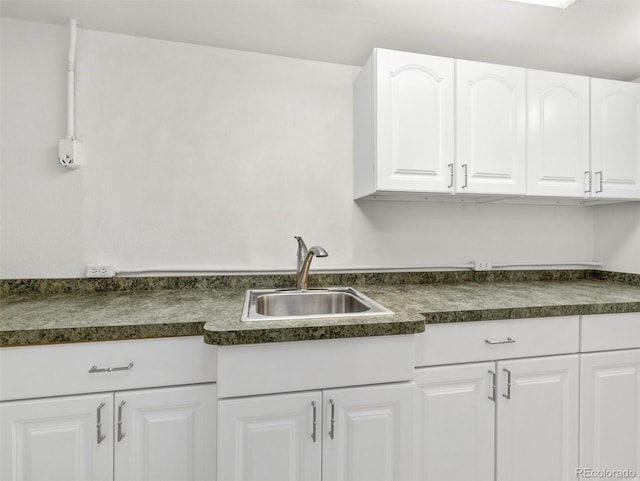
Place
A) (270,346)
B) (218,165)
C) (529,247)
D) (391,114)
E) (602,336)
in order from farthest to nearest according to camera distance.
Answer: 1. (529,247)
2. (218,165)
3. (391,114)
4. (602,336)
5. (270,346)

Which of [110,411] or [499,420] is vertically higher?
[110,411]

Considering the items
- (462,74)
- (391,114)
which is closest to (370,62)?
(391,114)

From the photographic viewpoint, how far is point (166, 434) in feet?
3.56

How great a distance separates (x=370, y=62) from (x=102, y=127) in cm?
136

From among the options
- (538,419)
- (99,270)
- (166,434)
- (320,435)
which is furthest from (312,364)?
(99,270)

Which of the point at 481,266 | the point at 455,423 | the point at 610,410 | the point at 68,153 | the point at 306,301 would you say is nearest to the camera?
the point at 455,423

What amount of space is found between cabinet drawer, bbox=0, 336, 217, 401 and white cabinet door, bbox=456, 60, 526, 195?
141cm

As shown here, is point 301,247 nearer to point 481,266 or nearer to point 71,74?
point 481,266

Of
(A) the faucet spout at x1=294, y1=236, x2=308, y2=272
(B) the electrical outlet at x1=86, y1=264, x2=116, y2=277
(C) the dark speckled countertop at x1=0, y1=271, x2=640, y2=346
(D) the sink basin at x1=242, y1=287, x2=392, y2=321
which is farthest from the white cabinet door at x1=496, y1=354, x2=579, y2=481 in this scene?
(B) the electrical outlet at x1=86, y1=264, x2=116, y2=277

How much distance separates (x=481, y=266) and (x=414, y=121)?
1004 millimetres

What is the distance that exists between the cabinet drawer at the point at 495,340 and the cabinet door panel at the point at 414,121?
2.23 feet

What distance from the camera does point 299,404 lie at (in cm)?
104

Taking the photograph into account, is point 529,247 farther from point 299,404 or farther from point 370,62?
point 299,404

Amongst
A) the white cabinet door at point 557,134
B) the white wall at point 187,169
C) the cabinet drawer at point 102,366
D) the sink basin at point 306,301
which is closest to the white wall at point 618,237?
the white cabinet door at point 557,134
